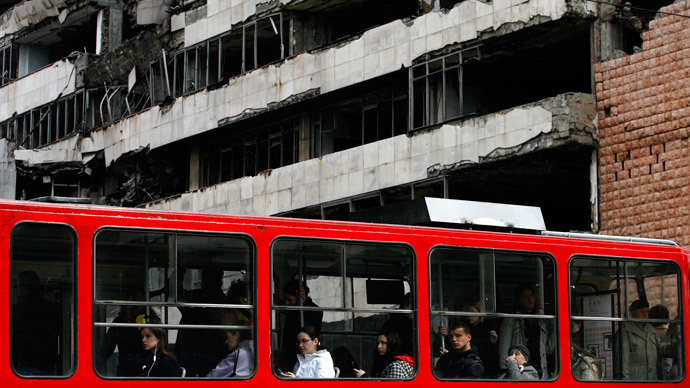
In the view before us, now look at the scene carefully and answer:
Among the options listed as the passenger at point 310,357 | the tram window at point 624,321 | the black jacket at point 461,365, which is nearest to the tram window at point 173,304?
the passenger at point 310,357

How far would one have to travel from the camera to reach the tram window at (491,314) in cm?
1136

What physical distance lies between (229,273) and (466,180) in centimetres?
1493

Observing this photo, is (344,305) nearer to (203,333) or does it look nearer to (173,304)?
(203,333)

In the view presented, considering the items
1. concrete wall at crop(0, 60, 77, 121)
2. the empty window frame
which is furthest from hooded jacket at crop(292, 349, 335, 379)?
concrete wall at crop(0, 60, 77, 121)

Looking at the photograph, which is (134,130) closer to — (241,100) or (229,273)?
(241,100)

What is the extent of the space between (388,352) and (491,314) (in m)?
1.15

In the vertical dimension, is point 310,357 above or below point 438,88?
below

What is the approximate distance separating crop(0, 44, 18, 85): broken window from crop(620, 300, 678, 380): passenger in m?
32.7

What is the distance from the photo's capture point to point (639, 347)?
1250 cm

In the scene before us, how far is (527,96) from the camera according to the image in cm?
2702

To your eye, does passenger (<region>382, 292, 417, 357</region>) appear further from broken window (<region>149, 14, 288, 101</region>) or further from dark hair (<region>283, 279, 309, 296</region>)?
broken window (<region>149, 14, 288, 101</region>)

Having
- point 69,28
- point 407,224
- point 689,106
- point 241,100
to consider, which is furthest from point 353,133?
point 407,224

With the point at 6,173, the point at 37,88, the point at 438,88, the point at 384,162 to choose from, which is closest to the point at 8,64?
the point at 37,88

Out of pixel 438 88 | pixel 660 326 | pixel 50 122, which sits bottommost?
pixel 660 326
